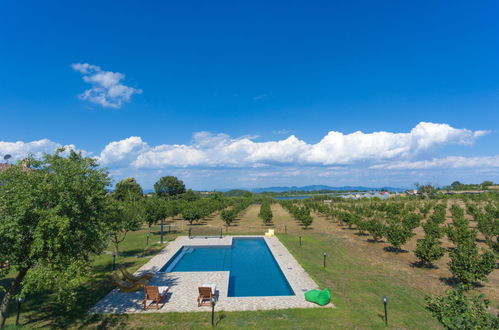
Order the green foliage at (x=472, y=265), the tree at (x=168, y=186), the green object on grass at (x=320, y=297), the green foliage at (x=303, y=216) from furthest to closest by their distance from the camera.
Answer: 1. the tree at (x=168, y=186)
2. the green foliage at (x=303, y=216)
3. the green foliage at (x=472, y=265)
4. the green object on grass at (x=320, y=297)

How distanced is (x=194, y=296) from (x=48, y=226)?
7246mm

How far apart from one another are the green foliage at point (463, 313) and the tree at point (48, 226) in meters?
10.5

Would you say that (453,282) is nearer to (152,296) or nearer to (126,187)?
(152,296)

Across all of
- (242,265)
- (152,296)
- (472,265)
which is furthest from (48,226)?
(472,265)

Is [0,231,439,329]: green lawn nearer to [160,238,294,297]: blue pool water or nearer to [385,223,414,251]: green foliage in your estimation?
[160,238,294,297]: blue pool water

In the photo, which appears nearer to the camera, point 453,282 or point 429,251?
point 453,282

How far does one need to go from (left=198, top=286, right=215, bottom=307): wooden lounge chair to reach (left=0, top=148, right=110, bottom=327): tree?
16.0 feet

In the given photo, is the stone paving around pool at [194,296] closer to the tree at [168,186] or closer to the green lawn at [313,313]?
the green lawn at [313,313]

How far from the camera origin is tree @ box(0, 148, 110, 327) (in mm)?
7816

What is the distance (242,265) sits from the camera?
1897cm

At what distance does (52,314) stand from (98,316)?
2.00 meters


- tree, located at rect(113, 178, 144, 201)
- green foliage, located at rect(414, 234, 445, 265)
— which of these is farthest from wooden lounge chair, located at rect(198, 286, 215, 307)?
tree, located at rect(113, 178, 144, 201)

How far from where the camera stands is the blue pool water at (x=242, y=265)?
14.0 meters

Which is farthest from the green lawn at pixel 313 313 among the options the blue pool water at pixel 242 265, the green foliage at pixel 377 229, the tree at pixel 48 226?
the green foliage at pixel 377 229
